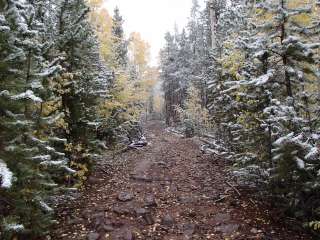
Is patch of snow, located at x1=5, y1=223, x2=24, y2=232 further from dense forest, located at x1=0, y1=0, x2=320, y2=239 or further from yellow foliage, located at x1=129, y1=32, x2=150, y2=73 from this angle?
yellow foliage, located at x1=129, y1=32, x2=150, y2=73

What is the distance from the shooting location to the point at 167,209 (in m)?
12.8

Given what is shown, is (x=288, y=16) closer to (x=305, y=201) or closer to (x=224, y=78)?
(x=305, y=201)

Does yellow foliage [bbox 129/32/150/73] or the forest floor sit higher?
yellow foliage [bbox 129/32/150/73]

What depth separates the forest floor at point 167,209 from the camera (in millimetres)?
10766

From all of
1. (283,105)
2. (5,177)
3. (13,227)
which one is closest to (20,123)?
(5,177)

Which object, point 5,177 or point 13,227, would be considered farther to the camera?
point 13,227

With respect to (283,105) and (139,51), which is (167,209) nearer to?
(283,105)

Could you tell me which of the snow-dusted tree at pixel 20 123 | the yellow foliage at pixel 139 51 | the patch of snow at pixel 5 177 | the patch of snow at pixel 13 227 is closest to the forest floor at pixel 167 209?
the snow-dusted tree at pixel 20 123

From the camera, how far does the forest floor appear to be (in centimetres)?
1077

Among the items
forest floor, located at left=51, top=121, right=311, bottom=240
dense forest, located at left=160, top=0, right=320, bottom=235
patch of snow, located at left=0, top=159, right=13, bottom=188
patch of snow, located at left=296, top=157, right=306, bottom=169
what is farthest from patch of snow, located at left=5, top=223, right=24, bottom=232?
patch of snow, located at left=296, top=157, right=306, bottom=169

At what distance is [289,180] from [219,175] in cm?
634

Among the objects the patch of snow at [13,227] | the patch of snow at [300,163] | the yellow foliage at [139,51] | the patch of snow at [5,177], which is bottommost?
the patch of snow at [13,227]

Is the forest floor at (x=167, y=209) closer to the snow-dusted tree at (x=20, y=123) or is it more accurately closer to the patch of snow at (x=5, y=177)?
the snow-dusted tree at (x=20, y=123)

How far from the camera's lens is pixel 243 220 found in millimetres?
11266
